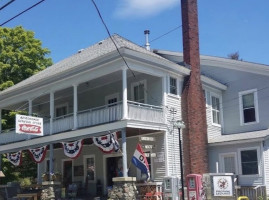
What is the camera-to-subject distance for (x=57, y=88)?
23.5 meters

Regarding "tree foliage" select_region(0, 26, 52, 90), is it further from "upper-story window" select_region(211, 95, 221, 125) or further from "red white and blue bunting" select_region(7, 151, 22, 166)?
"upper-story window" select_region(211, 95, 221, 125)

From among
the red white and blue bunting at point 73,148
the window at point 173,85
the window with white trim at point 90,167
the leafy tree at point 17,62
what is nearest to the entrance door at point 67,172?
the window with white trim at point 90,167

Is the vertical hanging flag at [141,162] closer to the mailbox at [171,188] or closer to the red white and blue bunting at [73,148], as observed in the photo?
the mailbox at [171,188]

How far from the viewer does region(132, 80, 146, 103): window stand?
22.8 m

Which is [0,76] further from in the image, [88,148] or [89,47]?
[88,148]

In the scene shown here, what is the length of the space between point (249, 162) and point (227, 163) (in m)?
1.46

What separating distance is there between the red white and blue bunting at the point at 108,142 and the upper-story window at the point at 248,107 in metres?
9.65

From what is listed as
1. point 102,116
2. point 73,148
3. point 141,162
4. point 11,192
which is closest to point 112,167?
point 73,148

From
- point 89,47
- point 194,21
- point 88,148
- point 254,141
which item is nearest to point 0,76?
point 89,47

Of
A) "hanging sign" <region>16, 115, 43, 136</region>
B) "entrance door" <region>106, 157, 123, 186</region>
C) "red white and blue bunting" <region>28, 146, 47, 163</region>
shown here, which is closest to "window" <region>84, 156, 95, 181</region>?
"entrance door" <region>106, 157, 123, 186</region>

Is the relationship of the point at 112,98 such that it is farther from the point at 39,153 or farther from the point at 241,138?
the point at 241,138

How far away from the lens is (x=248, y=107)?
84.2 feet

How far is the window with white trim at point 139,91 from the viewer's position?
2281 centimetres

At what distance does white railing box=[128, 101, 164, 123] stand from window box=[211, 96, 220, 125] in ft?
18.5
